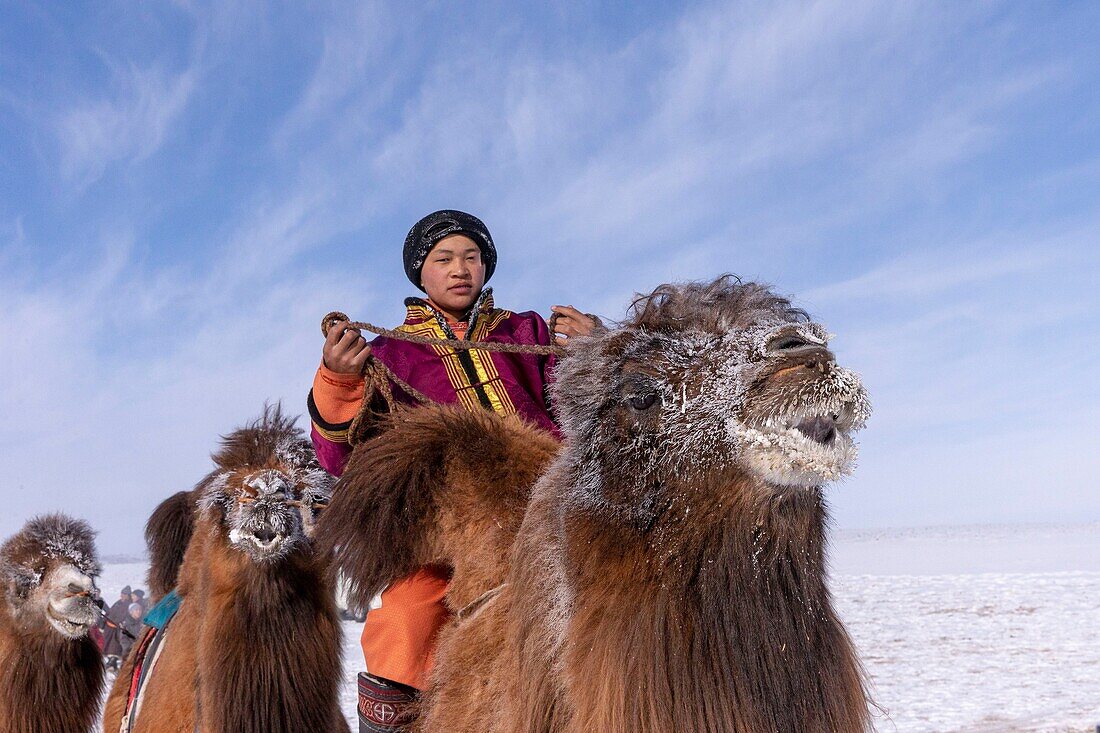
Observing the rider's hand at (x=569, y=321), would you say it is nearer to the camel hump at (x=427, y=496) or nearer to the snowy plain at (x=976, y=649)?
the camel hump at (x=427, y=496)

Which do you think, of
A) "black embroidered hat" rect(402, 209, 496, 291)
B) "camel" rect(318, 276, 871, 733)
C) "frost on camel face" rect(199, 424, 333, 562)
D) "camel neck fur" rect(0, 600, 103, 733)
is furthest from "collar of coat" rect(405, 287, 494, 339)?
"camel neck fur" rect(0, 600, 103, 733)

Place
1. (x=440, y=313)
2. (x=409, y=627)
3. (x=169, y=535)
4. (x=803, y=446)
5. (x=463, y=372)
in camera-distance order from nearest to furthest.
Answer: (x=803, y=446), (x=409, y=627), (x=463, y=372), (x=440, y=313), (x=169, y=535)

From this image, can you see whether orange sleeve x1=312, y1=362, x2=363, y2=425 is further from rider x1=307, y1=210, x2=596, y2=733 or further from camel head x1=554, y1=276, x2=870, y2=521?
camel head x1=554, y1=276, x2=870, y2=521

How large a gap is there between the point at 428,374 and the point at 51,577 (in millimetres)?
3943

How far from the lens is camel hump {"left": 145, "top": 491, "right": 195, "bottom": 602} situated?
613cm

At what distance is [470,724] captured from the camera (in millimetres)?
2449

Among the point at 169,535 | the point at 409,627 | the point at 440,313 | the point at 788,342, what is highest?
the point at 169,535

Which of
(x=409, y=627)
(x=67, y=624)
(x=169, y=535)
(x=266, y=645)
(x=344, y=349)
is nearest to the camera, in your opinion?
(x=409, y=627)

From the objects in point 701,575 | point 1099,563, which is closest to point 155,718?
point 701,575

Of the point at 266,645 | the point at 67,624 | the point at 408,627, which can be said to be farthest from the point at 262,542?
the point at 67,624

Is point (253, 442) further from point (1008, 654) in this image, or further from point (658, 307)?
point (1008, 654)

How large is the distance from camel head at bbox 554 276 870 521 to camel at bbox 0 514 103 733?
16.6ft

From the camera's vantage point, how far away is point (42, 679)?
20.0ft

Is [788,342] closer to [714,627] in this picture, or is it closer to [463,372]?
[714,627]
